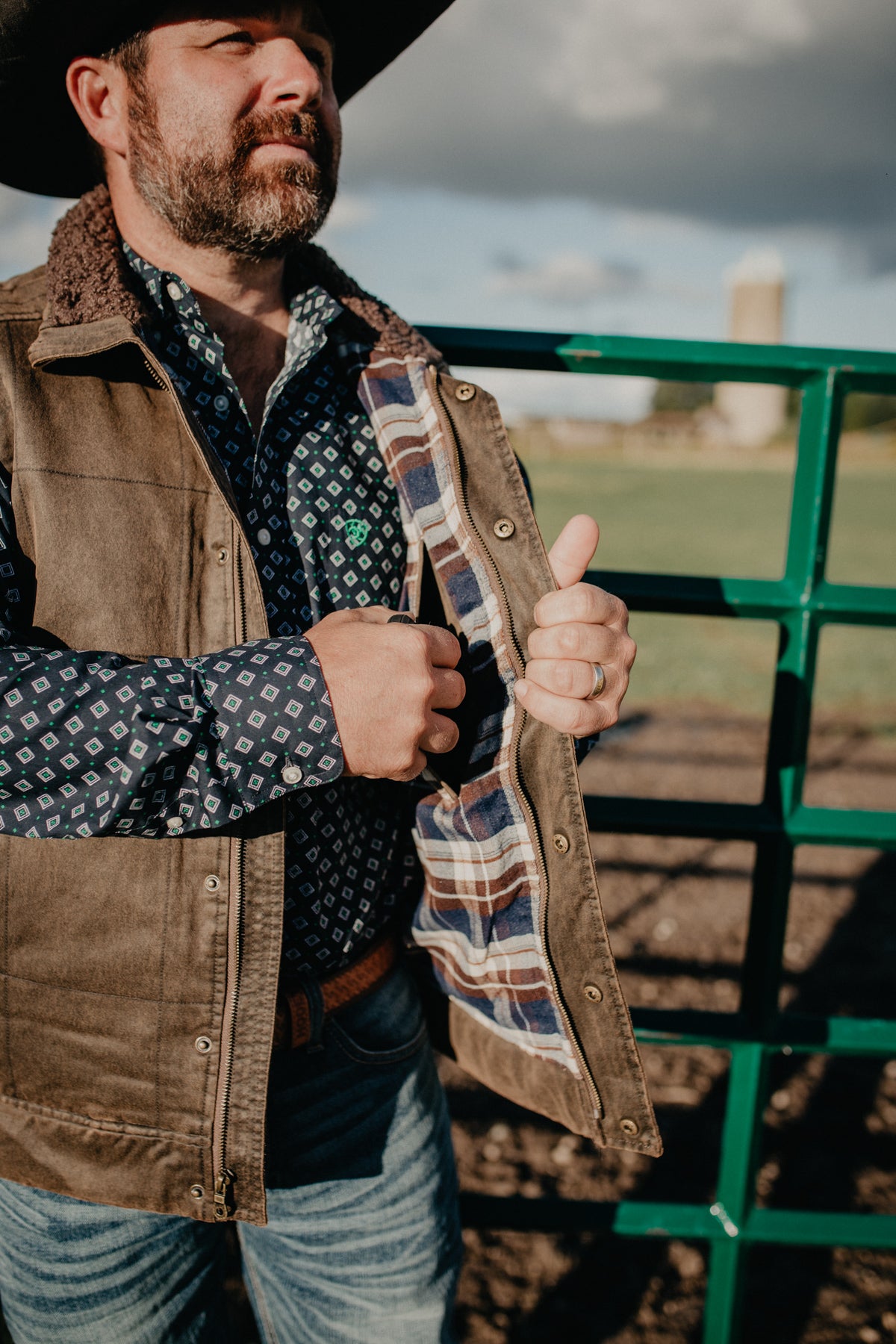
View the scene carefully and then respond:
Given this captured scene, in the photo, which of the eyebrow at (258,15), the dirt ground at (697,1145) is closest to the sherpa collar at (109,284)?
the eyebrow at (258,15)

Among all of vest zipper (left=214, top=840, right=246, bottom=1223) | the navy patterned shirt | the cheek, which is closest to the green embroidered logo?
the navy patterned shirt

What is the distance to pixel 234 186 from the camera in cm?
163

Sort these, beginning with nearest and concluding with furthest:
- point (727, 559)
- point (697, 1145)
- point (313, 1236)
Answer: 1. point (313, 1236)
2. point (697, 1145)
3. point (727, 559)

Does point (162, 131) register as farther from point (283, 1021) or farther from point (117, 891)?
point (283, 1021)

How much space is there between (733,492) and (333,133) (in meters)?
35.3

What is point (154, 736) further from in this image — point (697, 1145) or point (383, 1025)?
point (697, 1145)

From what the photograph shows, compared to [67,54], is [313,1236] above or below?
below

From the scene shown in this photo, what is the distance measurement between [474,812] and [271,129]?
3.86 ft

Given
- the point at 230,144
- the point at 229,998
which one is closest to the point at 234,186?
the point at 230,144

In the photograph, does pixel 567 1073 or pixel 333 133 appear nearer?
pixel 567 1073

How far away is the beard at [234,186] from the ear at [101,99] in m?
0.05

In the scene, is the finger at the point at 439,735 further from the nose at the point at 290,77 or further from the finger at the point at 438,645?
the nose at the point at 290,77

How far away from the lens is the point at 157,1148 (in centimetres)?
147

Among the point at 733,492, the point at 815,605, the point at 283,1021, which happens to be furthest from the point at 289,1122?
the point at 733,492
